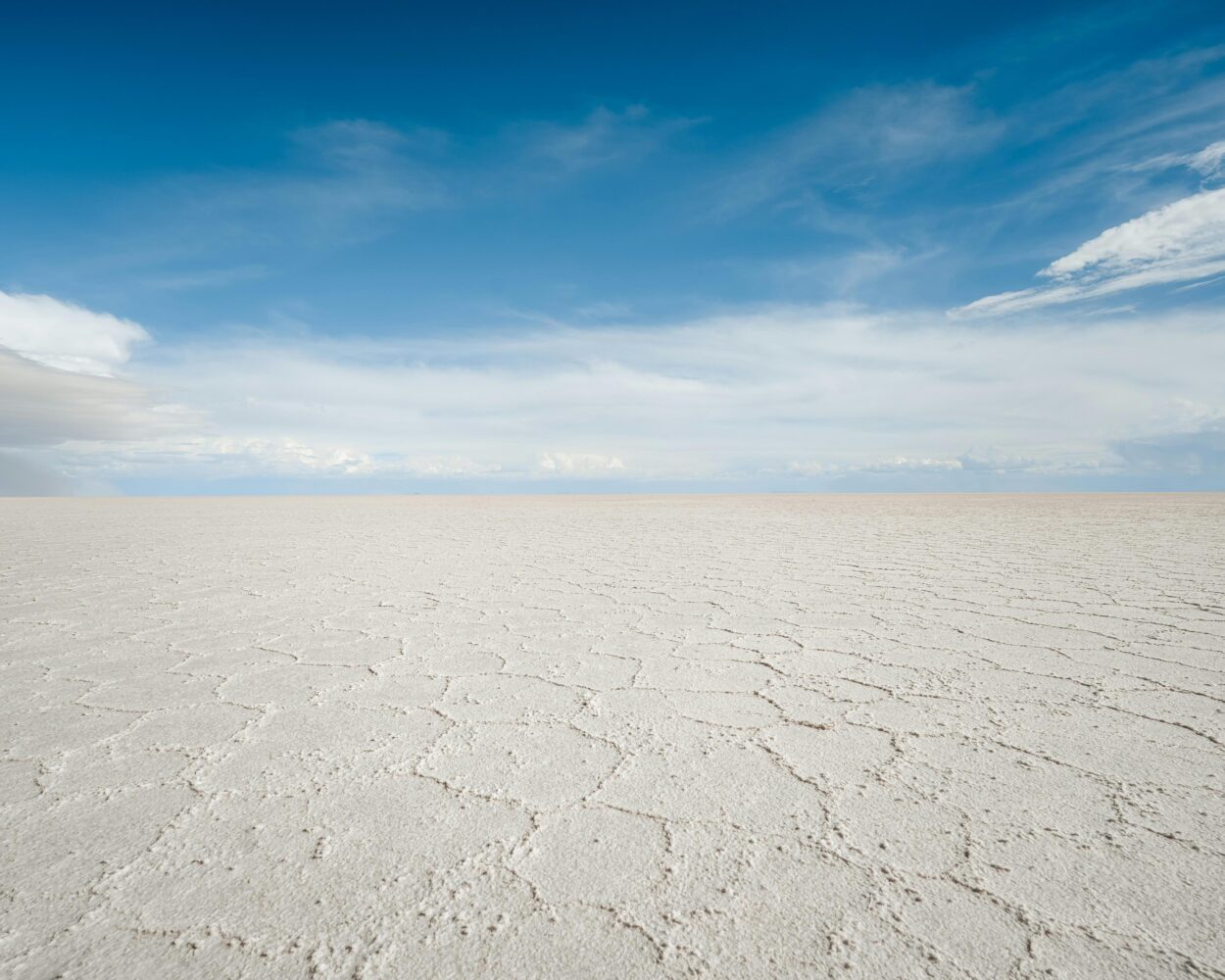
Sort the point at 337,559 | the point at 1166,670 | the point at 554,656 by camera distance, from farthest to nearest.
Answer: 1. the point at 337,559
2. the point at 554,656
3. the point at 1166,670

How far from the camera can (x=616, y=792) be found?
1.49m

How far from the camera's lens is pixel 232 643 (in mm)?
2871

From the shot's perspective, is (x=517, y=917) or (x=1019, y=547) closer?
(x=517, y=917)

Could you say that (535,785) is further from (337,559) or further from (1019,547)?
(1019,547)

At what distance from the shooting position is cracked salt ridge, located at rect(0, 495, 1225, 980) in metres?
1.02

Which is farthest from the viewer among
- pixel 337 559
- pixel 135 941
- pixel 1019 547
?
pixel 1019 547

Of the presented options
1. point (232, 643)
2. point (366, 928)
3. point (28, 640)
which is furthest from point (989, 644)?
point (28, 640)

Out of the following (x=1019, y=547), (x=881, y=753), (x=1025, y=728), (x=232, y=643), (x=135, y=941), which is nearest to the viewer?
(x=135, y=941)

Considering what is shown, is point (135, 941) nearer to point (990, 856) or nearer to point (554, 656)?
point (990, 856)

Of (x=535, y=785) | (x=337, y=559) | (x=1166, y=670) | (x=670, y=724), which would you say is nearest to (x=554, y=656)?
(x=670, y=724)

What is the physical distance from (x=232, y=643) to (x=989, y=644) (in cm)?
322

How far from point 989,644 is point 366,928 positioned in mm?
2590

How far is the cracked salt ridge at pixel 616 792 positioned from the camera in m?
1.02

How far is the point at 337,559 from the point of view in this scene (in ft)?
19.5
